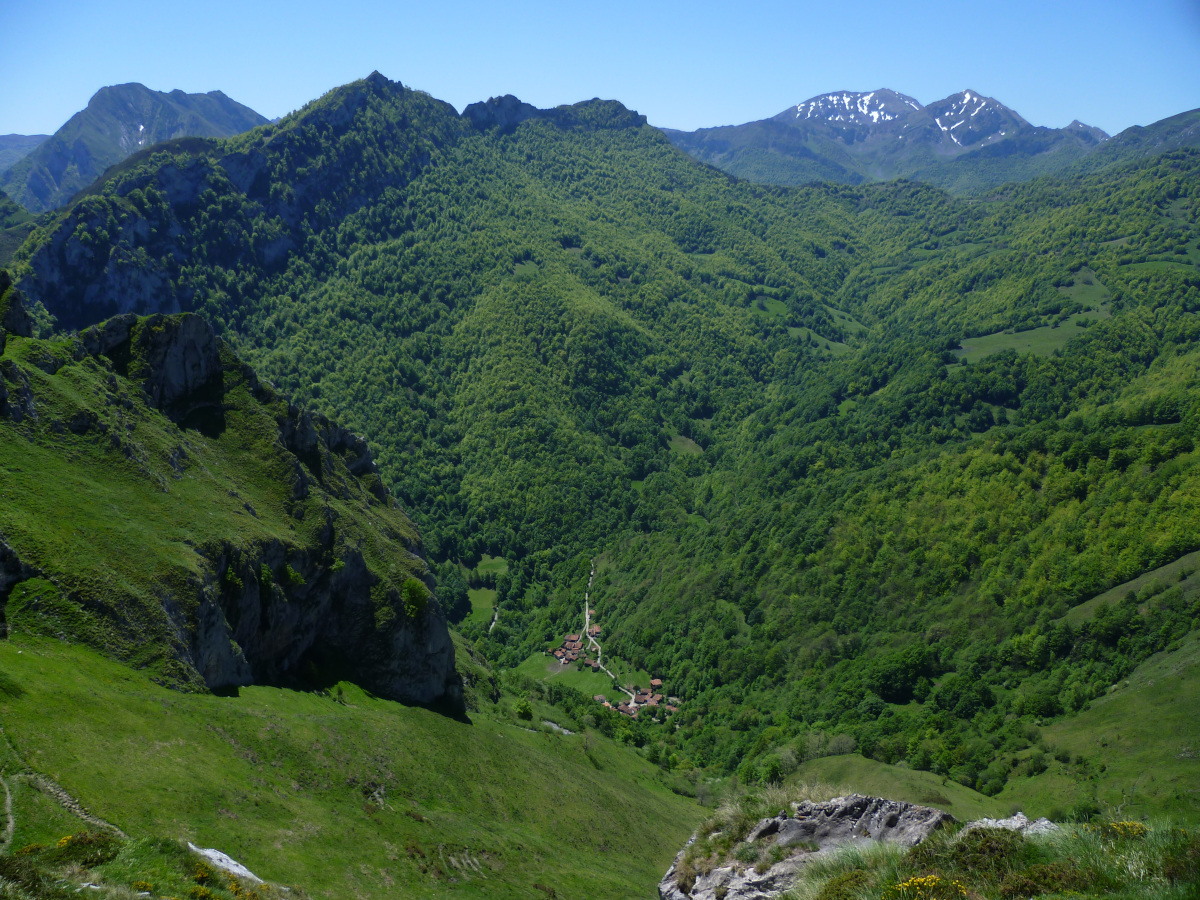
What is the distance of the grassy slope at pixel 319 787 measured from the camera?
3653 cm

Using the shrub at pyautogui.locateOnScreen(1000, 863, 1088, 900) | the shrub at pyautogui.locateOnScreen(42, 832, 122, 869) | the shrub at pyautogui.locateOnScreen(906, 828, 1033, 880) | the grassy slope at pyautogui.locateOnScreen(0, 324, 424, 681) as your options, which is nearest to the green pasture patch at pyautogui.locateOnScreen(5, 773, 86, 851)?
the shrub at pyautogui.locateOnScreen(42, 832, 122, 869)

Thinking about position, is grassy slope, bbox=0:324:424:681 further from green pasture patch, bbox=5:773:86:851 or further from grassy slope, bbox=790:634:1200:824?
grassy slope, bbox=790:634:1200:824

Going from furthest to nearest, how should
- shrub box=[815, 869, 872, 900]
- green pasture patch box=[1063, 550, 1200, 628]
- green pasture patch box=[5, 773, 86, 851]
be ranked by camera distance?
1. green pasture patch box=[1063, 550, 1200, 628]
2. green pasture patch box=[5, 773, 86, 851]
3. shrub box=[815, 869, 872, 900]

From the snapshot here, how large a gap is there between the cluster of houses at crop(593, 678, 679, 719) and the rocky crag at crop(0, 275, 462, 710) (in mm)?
99069

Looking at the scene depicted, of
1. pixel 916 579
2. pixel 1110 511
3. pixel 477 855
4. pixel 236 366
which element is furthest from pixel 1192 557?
pixel 236 366

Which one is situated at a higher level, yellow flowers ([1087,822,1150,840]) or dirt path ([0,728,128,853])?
yellow flowers ([1087,822,1150,840])

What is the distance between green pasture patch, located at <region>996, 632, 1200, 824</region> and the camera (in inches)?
3551

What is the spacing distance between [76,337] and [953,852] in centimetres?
8438

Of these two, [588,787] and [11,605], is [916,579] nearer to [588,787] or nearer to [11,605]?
[588,787]

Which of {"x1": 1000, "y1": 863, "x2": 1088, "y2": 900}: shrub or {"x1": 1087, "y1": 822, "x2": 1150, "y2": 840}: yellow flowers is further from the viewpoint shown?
{"x1": 1087, "y1": 822, "x2": 1150, "y2": 840}: yellow flowers

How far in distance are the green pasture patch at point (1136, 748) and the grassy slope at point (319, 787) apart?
197ft

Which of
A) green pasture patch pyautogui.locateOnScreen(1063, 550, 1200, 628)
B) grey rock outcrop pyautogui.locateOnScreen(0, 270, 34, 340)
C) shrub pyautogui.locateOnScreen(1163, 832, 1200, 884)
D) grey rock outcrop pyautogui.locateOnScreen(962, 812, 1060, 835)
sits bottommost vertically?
green pasture patch pyautogui.locateOnScreen(1063, 550, 1200, 628)

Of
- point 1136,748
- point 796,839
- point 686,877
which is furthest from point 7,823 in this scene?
point 1136,748

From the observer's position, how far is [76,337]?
72.9 meters
